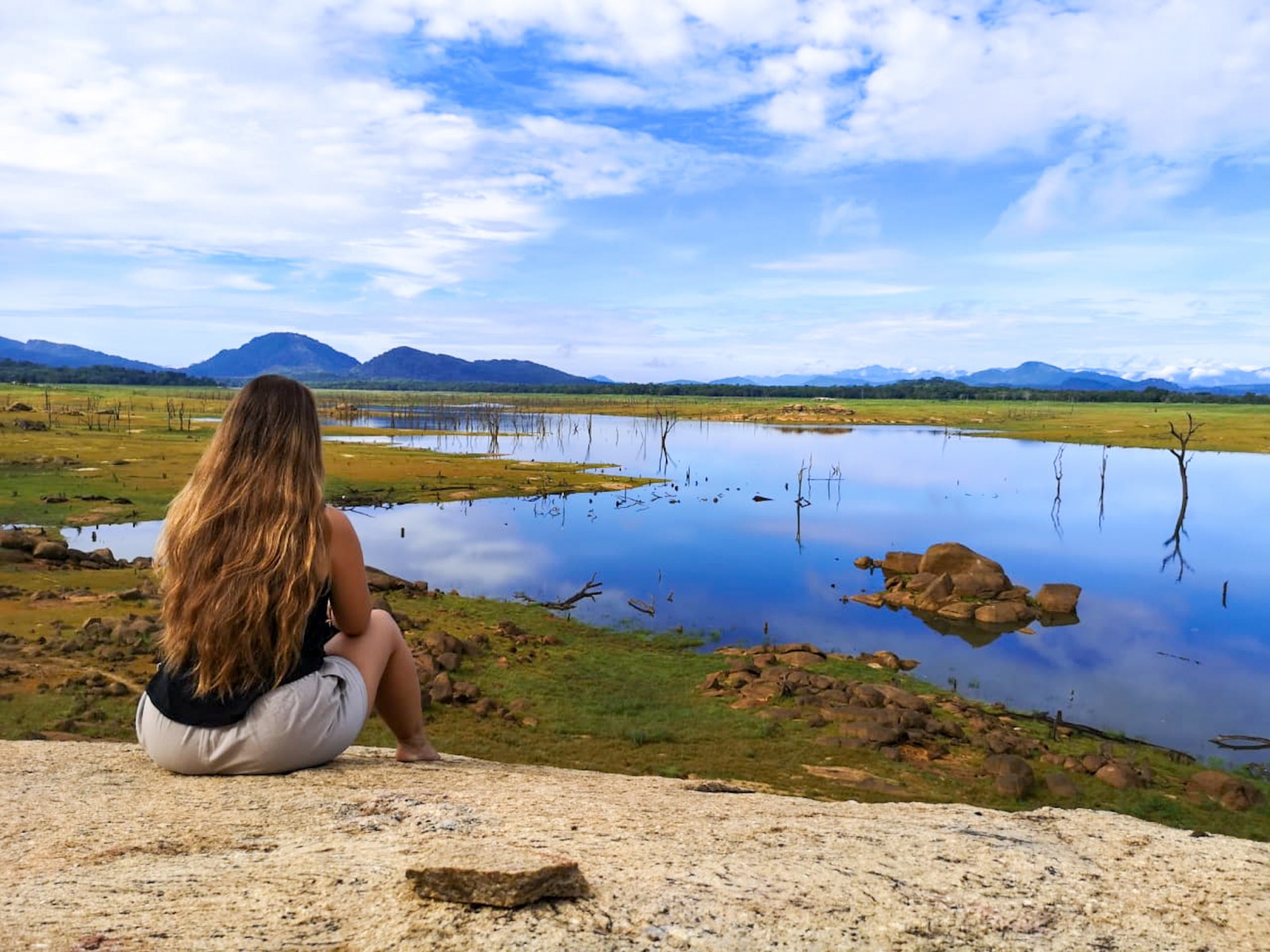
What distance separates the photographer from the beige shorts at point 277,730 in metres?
4.26

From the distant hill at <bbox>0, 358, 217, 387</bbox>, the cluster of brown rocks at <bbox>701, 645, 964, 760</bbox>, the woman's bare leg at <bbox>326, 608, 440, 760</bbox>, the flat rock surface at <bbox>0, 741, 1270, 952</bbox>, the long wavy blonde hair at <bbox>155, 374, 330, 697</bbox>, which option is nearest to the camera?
the flat rock surface at <bbox>0, 741, 1270, 952</bbox>

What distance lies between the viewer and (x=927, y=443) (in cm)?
7394

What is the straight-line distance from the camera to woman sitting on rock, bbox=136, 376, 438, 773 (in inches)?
155

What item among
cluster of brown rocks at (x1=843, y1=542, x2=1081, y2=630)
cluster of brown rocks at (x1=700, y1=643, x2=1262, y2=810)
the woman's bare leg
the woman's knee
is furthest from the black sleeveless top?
cluster of brown rocks at (x1=843, y1=542, x2=1081, y2=630)

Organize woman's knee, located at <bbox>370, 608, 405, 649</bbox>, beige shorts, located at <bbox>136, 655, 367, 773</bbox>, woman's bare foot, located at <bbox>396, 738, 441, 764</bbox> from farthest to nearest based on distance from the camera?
woman's bare foot, located at <bbox>396, 738, 441, 764</bbox> < woman's knee, located at <bbox>370, 608, 405, 649</bbox> < beige shorts, located at <bbox>136, 655, 367, 773</bbox>

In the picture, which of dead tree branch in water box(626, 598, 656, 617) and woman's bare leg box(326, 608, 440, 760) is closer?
woman's bare leg box(326, 608, 440, 760)

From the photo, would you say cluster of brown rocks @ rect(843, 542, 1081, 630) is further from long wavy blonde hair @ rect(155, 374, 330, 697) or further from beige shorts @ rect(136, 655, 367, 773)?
long wavy blonde hair @ rect(155, 374, 330, 697)

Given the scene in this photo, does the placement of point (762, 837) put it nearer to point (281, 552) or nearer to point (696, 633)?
point (281, 552)

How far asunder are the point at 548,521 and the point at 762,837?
27761mm

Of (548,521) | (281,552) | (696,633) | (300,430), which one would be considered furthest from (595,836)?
(548,521)

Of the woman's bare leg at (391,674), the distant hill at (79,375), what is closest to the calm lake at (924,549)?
the woman's bare leg at (391,674)

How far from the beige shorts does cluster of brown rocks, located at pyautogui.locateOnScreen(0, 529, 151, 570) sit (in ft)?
57.7

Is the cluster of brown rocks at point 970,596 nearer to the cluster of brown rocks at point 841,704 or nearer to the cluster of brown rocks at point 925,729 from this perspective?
the cluster of brown rocks at point 841,704

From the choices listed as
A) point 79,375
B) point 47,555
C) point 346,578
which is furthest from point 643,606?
point 79,375
